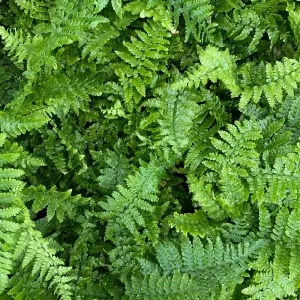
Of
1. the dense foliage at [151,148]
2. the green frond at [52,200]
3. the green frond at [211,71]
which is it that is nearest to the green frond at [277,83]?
the dense foliage at [151,148]

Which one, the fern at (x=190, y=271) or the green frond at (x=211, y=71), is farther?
the green frond at (x=211, y=71)

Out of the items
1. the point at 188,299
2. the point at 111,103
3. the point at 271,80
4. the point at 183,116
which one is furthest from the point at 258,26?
the point at 188,299

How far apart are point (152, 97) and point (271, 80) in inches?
41.9

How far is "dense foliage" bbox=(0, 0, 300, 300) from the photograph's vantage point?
3.51 m

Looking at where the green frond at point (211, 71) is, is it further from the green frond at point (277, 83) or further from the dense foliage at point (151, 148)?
the green frond at point (277, 83)

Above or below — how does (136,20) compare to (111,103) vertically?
above

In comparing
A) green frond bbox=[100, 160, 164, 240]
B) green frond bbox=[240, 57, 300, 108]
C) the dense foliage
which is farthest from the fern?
green frond bbox=[240, 57, 300, 108]

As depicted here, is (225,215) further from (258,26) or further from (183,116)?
(258,26)

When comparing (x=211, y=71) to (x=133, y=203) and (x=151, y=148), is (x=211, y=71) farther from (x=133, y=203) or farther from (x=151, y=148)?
(x=133, y=203)

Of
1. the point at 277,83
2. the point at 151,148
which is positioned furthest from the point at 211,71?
the point at 151,148

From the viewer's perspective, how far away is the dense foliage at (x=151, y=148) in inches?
138

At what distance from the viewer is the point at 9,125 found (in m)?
3.56

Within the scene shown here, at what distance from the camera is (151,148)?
3.83 meters

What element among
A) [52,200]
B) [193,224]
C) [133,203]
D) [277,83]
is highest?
[277,83]
